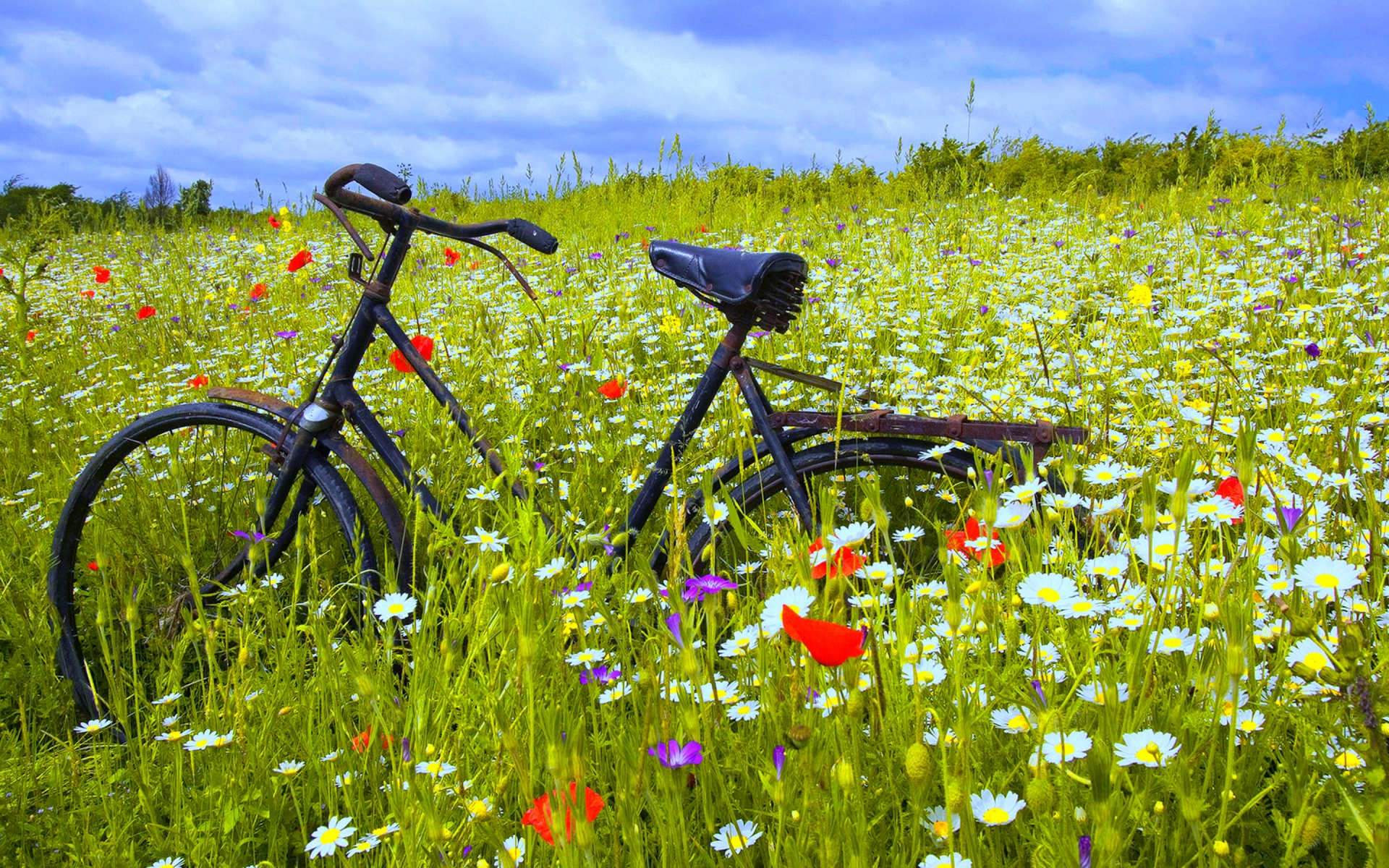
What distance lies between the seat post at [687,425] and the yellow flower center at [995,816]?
117 centimetres

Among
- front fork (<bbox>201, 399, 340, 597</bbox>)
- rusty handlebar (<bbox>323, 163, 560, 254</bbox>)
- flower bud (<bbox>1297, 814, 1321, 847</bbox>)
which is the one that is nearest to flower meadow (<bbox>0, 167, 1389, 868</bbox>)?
flower bud (<bbox>1297, 814, 1321, 847</bbox>)

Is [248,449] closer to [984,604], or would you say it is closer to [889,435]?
[889,435]

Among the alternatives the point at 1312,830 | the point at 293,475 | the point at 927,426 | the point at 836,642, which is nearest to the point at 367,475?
the point at 293,475

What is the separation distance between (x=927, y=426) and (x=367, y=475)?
1.48 metres

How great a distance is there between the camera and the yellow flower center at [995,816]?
0.99m

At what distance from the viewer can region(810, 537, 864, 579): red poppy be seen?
1026mm

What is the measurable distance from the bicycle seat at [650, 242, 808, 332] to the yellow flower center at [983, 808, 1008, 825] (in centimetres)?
125

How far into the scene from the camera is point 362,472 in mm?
2322

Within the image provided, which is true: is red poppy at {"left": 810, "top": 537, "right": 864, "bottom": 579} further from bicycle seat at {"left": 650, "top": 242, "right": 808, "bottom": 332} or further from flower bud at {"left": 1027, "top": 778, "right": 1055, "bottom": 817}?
bicycle seat at {"left": 650, "top": 242, "right": 808, "bottom": 332}

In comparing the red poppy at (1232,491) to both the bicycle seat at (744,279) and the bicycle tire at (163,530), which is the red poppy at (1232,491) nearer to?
the bicycle seat at (744,279)

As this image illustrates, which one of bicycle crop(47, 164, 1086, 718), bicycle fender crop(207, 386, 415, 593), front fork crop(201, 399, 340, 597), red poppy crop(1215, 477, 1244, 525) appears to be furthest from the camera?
front fork crop(201, 399, 340, 597)

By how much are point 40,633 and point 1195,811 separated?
9.61 ft

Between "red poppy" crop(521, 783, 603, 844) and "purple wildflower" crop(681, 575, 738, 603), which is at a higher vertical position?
"purple wildflower" crop(681, 575, 738, 603)

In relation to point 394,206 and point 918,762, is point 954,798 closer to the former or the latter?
point 918,762
